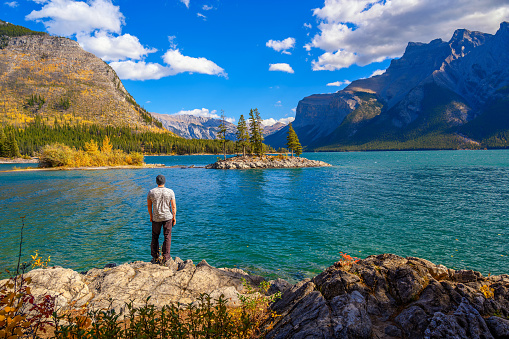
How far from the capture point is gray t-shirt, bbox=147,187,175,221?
35.0 ft

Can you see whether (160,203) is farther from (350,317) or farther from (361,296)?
(350,317)

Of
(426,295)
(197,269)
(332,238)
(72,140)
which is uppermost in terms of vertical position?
(72,140)

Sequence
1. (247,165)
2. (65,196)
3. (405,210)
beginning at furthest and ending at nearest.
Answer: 1. (247,165)
2. (65,196)
3. (405,210)

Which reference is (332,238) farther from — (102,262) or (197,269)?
(102,262)

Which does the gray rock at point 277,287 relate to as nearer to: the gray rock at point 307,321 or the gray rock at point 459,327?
the gray rock at point 307,321

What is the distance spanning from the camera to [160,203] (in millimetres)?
10727

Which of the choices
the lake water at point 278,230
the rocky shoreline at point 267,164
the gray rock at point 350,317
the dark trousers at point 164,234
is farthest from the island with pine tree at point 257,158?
the gray rock at point 350,317

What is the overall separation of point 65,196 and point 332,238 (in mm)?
35193

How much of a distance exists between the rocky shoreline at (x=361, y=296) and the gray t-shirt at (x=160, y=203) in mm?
2440

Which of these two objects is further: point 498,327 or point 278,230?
point 278,230

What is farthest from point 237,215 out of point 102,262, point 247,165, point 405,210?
point 247,165

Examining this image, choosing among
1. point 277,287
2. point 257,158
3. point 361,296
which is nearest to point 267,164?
point 257,158

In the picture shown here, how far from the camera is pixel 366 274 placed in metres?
6.41

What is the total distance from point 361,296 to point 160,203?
850cm
